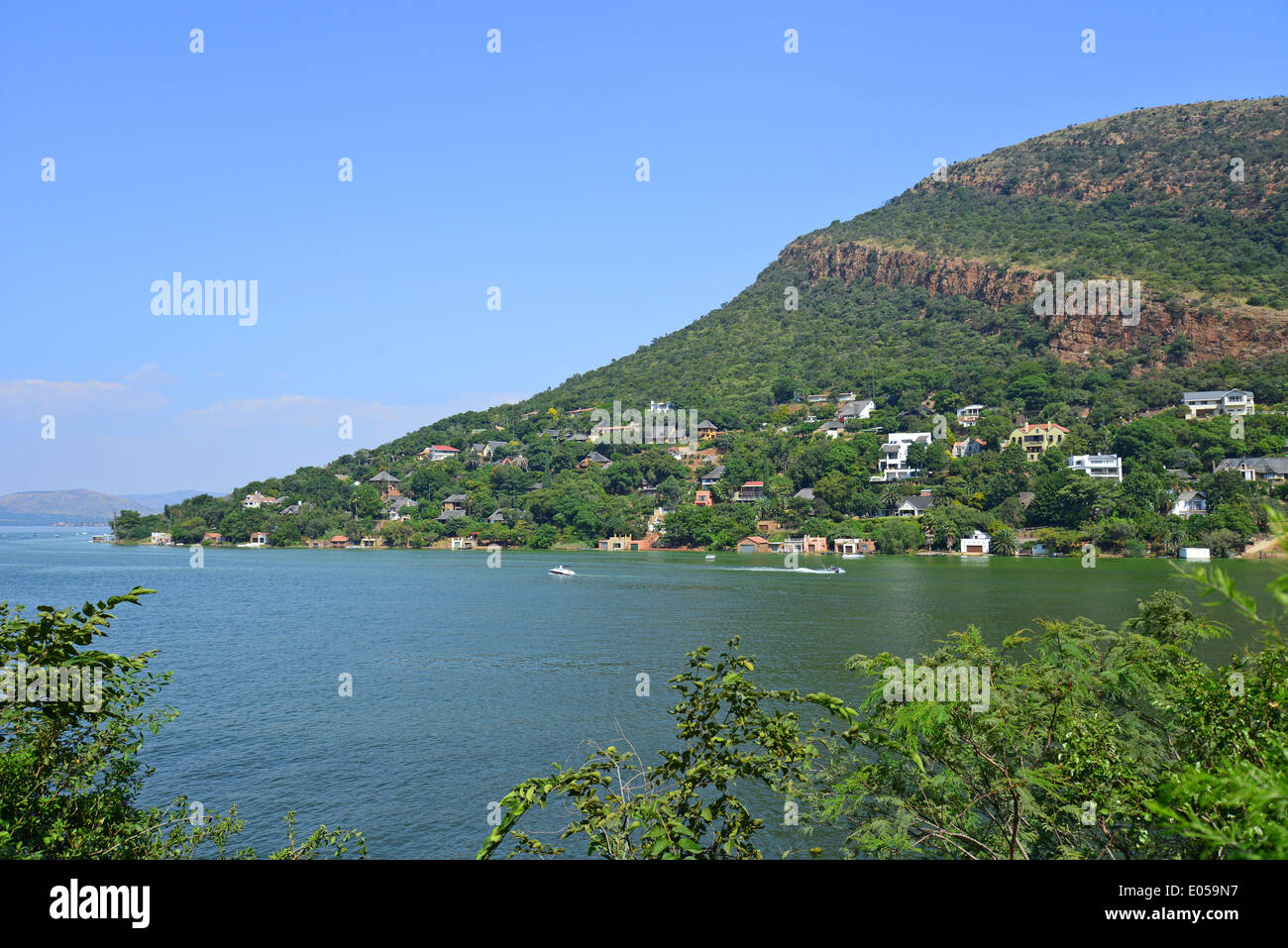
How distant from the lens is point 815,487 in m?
72.8

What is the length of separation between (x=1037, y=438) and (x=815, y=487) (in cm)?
→ 1926

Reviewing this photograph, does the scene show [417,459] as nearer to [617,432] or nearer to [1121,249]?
[617,432]

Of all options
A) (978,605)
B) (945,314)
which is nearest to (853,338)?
(945,314)

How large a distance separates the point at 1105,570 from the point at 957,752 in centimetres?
4349

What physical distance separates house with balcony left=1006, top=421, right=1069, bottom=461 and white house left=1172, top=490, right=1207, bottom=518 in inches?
536

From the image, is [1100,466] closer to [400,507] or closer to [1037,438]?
[1037,438]

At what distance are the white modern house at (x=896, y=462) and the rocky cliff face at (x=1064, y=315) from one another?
30.1m

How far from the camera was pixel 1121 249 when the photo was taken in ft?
336

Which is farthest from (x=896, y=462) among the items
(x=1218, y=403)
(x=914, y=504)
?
(x=1218, y=403)

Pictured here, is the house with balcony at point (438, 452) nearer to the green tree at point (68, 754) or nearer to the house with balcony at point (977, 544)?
the house with balcony at point (977, 544)

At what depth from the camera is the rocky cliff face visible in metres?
80.9

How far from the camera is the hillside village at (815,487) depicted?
5759 cm

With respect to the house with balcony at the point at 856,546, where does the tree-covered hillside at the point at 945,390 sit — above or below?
above

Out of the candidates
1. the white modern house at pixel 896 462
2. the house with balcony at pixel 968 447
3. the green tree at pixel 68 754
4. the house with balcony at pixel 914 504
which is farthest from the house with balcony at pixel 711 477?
the green tree at pixel 68 754
